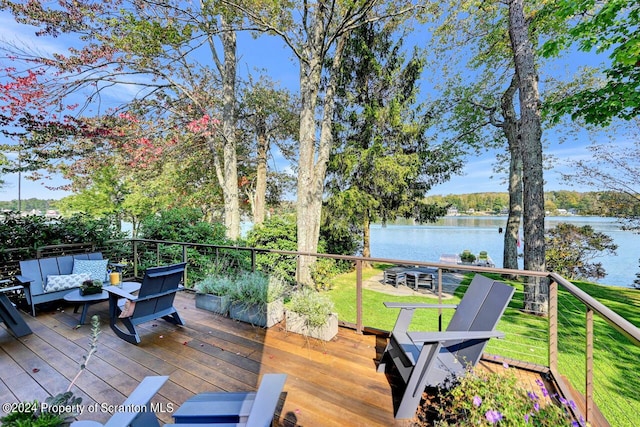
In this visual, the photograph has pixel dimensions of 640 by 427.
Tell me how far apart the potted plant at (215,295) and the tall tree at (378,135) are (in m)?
6.89

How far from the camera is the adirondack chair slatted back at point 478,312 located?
7.66 feet

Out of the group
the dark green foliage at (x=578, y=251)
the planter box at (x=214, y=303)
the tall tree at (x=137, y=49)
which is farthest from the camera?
the dark green foliage at (x=578, y=251)

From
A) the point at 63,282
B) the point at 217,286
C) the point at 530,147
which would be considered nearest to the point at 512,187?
the point at 530,147

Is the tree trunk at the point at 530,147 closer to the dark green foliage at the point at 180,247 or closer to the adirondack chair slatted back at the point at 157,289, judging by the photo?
the dark green foliage at the point at 180,247

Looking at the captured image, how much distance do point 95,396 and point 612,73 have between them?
866cm

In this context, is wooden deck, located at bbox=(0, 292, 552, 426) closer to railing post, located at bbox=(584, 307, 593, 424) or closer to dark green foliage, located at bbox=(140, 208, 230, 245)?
railing post, located at bbox=(584, 307, 593, 424)

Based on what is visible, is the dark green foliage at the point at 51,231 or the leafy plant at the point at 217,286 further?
the dark green foliage at the point at 51,231

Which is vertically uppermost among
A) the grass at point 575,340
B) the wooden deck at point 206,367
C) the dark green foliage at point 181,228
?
the dark green foliage at point 181,228

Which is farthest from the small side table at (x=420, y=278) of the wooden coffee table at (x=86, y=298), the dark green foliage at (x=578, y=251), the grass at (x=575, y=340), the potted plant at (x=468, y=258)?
the wooden coffee table at (x=86, y=298)

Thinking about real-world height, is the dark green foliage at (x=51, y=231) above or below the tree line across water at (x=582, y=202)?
below

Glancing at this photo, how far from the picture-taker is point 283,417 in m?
2.09

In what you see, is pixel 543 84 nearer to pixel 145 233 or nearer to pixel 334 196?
pixel 334 196

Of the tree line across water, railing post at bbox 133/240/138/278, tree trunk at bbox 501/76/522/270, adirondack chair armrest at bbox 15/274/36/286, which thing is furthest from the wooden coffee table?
tree trunk at bbox 501/76/522/270

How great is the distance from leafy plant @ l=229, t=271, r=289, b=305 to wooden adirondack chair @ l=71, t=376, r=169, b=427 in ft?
7.71
